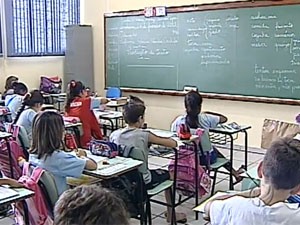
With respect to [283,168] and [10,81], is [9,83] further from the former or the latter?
[283,168]

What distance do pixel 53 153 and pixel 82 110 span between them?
2.20 meters

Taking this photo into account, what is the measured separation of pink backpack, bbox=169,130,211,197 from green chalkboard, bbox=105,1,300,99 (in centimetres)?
245

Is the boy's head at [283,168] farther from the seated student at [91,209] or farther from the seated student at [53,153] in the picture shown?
the seated student at [53,153]

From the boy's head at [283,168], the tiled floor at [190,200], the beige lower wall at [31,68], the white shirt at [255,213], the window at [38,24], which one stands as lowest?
the tiled floor at [190,200]

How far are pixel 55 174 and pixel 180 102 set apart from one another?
4294mm

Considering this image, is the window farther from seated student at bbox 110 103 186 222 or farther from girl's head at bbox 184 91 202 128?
seated student at bbox 110 103 186 222

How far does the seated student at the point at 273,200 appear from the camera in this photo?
1605 millimetres

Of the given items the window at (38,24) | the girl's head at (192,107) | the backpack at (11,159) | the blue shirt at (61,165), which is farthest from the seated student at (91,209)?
the window at (38,24)

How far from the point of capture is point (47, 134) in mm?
2686

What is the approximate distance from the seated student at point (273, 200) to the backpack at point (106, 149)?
4.67 feet

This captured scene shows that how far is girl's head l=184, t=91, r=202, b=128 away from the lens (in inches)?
154

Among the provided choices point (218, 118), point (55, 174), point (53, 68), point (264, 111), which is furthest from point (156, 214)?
point (53, 68)

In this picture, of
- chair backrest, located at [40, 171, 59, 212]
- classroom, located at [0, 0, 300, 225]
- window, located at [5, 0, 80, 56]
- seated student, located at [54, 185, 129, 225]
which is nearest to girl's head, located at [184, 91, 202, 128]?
classroom, located at [0, 0, 300, 225]

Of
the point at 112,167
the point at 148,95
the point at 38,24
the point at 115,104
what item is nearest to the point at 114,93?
the point at 148,95
